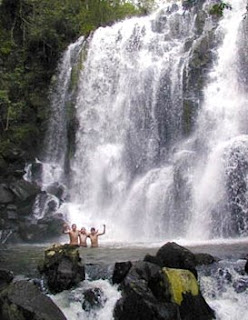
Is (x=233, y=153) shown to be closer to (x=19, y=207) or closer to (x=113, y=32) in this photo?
(x=19, y=207)

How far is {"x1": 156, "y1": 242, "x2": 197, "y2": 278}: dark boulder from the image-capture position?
1046cm

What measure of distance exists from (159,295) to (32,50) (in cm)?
1973

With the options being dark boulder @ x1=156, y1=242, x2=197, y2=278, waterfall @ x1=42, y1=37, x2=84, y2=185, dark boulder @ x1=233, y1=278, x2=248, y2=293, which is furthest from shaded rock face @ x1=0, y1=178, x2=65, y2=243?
dark boulder @ x1=233, y1=278, x2=248, y2=293

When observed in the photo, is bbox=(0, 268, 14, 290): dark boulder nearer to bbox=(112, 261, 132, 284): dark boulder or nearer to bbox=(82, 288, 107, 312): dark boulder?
bbox=(82, 288, 107, 312): dark boulder

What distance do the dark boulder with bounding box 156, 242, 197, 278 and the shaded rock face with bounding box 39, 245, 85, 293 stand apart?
1838 mm

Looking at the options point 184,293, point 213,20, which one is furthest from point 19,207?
point 213,20

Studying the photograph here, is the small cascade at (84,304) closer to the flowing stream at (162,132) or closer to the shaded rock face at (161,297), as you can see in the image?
the shaded rock face at (161,297)

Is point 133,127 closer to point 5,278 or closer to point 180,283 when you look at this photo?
point 5,278

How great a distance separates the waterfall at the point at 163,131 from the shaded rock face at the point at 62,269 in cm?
677

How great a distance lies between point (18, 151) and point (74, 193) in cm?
314

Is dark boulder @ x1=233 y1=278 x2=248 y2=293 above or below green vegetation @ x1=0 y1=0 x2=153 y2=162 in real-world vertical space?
below

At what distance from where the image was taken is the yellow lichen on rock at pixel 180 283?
946 cm

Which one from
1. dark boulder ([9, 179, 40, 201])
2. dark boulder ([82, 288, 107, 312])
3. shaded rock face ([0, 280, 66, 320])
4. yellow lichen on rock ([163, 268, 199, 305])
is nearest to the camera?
shaded rock face ([0, 280, 66, 320])

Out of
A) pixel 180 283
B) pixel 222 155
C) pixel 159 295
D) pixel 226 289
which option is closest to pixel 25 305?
pixel 159 295
